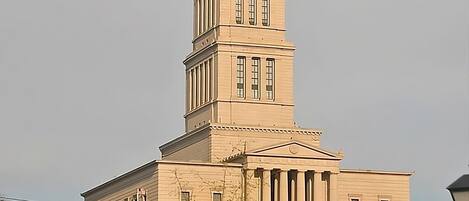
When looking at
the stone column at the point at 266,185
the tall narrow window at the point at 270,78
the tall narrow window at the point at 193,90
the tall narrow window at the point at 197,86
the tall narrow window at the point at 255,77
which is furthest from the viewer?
the tall narrow window at the point at 193,90

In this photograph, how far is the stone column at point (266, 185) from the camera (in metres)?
106

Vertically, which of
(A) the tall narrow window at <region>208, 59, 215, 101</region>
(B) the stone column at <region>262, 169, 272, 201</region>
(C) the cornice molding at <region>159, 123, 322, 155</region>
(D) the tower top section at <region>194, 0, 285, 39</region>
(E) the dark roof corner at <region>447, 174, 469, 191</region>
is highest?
(D) the tower top section at <region>194, 0, 285, 39</region>

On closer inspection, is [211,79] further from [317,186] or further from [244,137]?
[317,186]

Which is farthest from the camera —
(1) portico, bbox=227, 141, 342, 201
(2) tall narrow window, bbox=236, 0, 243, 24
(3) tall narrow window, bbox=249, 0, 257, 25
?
(3) tall narrow window, bbox=249, 0, 257, 25

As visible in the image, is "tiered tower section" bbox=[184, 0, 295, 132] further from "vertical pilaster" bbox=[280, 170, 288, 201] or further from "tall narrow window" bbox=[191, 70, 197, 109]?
"vertical pilaster" bbox=[280, 170, 288, 201]

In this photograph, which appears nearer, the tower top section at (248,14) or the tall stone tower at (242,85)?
the tall stone tower at (242,85)

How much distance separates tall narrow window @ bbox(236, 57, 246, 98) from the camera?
374 feet

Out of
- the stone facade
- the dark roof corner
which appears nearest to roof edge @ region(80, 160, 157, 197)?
the stone facade

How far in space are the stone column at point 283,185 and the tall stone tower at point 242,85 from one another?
4.95 meters

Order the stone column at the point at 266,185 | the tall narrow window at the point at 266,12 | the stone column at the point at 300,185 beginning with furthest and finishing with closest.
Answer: the tall narrow window at the point at 266,12 → the stone column at the point at 300,185 → the stone column at the point at 266,185

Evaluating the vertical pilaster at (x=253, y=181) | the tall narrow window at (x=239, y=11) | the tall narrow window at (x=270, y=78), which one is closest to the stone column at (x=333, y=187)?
the vertical pilaster at (x=253, y=181)

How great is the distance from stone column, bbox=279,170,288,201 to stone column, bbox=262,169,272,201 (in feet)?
3.75

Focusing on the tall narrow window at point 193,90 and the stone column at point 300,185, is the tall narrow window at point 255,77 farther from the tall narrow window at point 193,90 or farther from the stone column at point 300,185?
the stone column at point 300,185

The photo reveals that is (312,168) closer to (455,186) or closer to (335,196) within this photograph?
(335,196)
